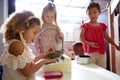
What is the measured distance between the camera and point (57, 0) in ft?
9.00

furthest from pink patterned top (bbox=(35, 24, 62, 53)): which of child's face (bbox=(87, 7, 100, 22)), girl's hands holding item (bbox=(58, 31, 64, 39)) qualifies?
child's face (bbox=(87, 7, 100, 22))

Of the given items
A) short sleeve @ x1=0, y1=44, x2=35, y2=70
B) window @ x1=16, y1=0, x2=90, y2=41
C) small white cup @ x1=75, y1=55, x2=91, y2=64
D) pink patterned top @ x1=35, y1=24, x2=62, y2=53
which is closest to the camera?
short sleeve @ x1=0, y1=44, x2=35, y2=70

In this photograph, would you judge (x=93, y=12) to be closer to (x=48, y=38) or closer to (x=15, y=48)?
(x=48, y=38)

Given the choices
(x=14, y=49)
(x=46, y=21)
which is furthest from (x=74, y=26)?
(x=14, y=49)

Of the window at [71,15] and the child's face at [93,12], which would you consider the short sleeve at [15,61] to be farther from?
the window at [71,15]

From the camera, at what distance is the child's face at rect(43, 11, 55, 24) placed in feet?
4.48

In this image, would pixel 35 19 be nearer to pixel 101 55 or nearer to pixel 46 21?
pixel 46 21

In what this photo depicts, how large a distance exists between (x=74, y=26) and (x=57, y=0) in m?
0.54

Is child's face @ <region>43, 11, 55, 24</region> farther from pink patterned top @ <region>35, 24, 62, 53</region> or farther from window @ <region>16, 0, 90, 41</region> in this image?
window @ <region>16, 0, 90, 41</region>

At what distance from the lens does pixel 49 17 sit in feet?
4.56

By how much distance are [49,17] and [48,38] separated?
0.18 metres

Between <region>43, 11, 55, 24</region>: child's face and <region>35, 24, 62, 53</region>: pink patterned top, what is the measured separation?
0.16 feet

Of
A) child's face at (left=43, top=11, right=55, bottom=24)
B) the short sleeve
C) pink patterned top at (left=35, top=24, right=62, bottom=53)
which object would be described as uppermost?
child's face at (left=43, top=11, right=55, bottom=24)

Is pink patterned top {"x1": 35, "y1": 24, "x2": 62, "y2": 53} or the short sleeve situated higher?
pink patterned top {"x1": 35, "y1": 24, "x2": 62, "y2": 53}
